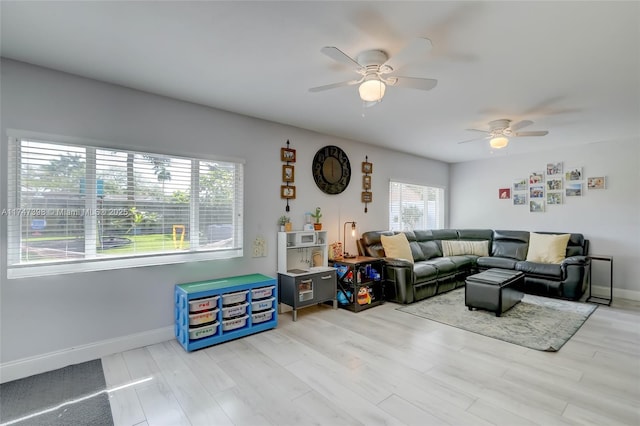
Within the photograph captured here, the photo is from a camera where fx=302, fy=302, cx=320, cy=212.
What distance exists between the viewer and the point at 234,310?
124 inches

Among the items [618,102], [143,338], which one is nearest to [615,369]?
[618,102]

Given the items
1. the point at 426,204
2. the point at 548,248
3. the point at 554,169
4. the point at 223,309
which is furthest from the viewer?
the point at 426,204

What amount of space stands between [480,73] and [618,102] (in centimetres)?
191

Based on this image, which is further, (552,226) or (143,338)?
(552,226)

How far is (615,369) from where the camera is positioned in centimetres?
249

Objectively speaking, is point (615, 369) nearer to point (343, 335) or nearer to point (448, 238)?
point (343, 335)

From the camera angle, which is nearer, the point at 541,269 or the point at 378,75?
the point at 378,75

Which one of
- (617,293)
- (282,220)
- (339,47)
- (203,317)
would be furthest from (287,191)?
(617,293)

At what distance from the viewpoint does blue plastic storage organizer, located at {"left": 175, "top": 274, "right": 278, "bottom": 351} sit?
2.88 m

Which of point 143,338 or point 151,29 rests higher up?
point 151,29

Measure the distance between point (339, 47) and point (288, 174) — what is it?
2058 millimetres

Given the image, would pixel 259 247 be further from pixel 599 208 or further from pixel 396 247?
pixel 599 208

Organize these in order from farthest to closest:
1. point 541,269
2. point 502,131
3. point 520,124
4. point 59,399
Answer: point 541,269 → point 502,131 → point 520,124 → point 59,399

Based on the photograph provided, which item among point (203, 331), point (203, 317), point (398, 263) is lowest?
point (203, 331)
